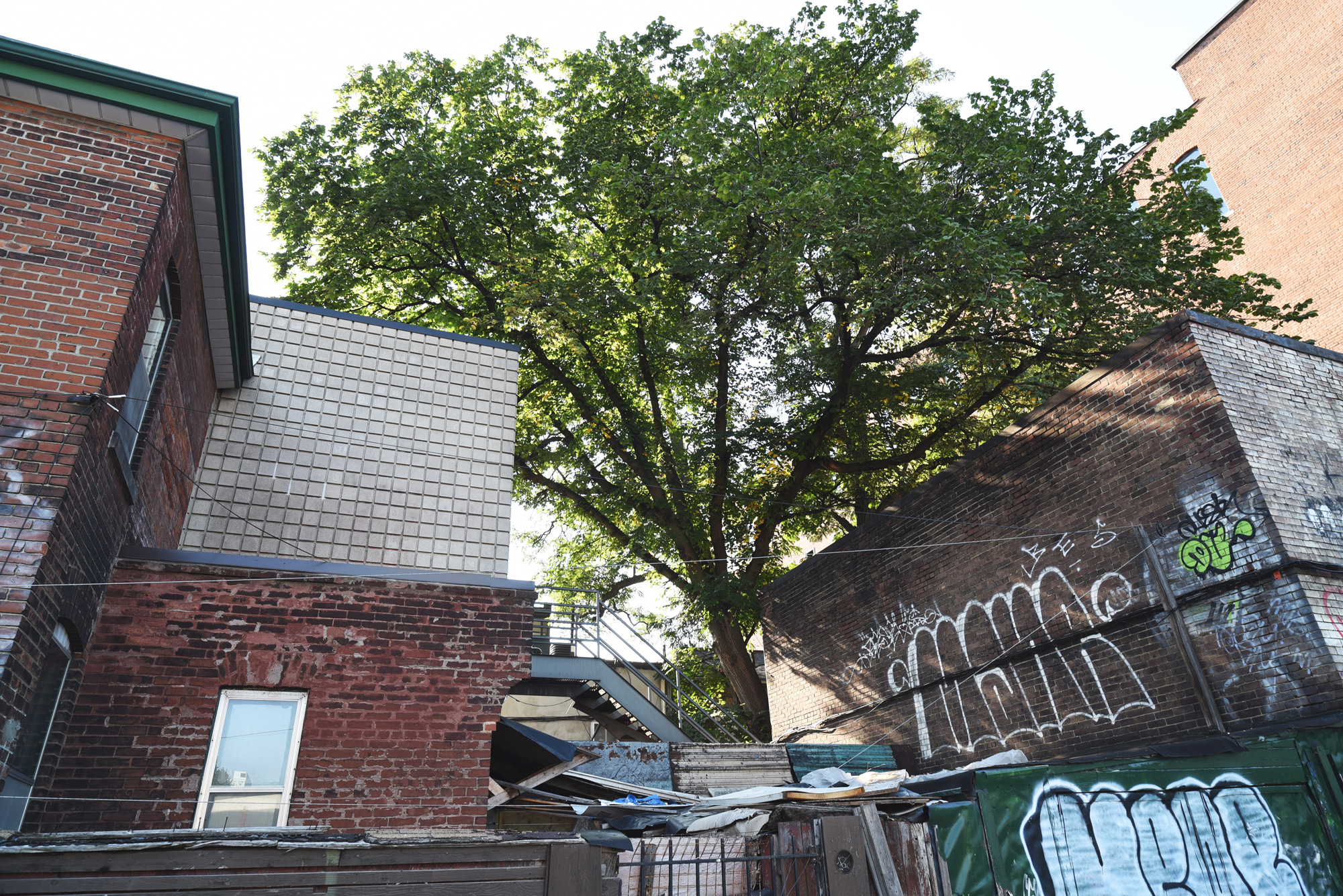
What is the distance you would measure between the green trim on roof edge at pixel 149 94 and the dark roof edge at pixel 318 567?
121 inches

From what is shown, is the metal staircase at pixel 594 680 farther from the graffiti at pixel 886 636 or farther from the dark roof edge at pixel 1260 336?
the dark roof edge at pixel 1260 336

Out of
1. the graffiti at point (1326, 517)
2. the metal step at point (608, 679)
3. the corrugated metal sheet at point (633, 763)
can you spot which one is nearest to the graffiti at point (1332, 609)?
the graffiti at point (1326, 517)

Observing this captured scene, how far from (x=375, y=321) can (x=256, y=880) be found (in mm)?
6949

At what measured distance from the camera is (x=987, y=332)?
15117 millimetres

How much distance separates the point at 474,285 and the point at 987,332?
10939 mm

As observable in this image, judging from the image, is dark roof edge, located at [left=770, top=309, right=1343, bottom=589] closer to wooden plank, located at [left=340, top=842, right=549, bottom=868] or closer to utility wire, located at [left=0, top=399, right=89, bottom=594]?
wooden plank, located at [left=340, top=842, right=549, bottom=868]

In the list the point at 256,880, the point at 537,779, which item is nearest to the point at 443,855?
the point at 256,880

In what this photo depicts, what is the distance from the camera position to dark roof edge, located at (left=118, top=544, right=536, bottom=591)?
7086 mm

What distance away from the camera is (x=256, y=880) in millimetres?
4223

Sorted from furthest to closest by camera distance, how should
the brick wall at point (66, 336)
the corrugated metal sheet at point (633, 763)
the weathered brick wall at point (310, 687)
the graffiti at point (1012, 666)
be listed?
the corrugated metal sheet at point (633, 763) → the graffiti at point (1012, 666) → the weathered brick wall at point (310, 687) → the brick wall at point (66, 336)

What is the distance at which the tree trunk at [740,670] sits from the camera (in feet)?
57.1

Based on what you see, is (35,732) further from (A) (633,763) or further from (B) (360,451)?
(A) (633,763)

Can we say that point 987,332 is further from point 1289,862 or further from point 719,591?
point 1289,862

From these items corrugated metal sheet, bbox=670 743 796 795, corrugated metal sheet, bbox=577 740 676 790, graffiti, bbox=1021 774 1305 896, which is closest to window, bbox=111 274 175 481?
corrugated metal sheet, bbox=577 740 676 790
